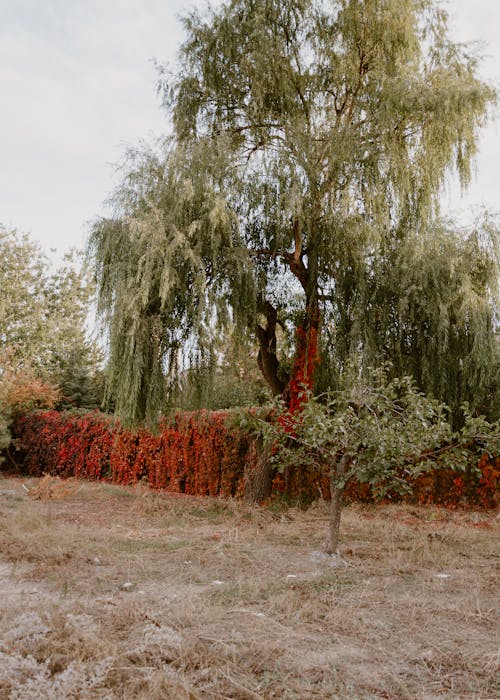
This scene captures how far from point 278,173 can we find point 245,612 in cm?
576

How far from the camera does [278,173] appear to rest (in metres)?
7.83

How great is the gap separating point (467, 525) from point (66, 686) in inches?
243

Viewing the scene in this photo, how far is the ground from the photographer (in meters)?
2.72

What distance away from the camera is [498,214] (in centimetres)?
777

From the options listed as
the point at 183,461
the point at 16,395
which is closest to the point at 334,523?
the point at 183,461

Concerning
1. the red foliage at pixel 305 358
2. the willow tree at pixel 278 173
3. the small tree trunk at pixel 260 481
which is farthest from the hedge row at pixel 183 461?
the willow tree at pixel 278 173

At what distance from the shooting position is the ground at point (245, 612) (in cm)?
272

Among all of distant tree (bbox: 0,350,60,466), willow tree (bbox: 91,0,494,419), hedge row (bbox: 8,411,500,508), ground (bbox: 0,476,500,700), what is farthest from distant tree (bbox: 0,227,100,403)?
ground (bbox: 0,476,500,700)

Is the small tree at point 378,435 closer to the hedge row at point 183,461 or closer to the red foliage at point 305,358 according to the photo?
the hedge row at point 183,461

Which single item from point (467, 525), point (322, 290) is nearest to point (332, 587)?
point (467, 525)

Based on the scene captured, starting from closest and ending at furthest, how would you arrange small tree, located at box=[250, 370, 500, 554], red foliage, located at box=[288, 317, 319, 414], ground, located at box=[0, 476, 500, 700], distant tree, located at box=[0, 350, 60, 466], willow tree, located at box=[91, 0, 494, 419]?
ground, located at box=[0, 476, 500, 700] → small tree, located at box=[250, 370, 500, 554] → willow tree, located at box=[91, 0, 494, 419] → red foliage, located at box=[288, 317, 319, 414] → distant tree, located at box=[0, 350, 60, 466]

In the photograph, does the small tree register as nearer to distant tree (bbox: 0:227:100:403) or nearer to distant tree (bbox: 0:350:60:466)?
distant tree (bbox: 0:350:60:466)

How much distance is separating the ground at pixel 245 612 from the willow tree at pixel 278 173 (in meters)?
2.39

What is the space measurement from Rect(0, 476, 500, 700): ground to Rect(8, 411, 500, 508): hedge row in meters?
1.28
